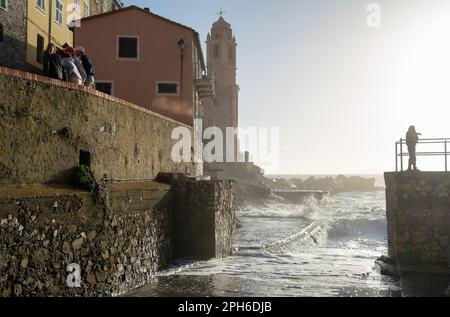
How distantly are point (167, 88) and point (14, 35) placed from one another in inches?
309

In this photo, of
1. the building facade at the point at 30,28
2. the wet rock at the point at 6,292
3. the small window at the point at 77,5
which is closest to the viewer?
the wet rock at the point at 6,292

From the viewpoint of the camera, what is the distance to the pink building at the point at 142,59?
21.1 m

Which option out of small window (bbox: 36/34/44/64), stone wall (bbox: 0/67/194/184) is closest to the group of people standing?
stone wall (bbox: 0/67/194/184)

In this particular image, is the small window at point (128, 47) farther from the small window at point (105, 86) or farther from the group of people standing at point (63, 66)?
the group of people standing at point (63, 66)

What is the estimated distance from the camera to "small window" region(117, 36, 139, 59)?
21.2 m

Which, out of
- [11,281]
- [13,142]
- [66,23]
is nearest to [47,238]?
[11,281]

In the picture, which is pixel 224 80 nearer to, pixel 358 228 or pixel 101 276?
pixel 358 228

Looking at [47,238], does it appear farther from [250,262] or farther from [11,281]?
[250,262]

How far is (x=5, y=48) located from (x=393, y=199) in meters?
18.5

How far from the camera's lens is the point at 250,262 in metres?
14.0

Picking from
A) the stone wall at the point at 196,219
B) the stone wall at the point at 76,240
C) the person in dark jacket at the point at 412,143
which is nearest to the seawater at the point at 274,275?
the stone wall at the point at 196,219

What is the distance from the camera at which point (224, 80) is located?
59750 mm

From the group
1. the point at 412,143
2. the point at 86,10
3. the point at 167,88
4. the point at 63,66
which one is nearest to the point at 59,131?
the point at 63,66

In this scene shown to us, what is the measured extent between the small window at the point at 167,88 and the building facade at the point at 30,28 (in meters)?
5.90
